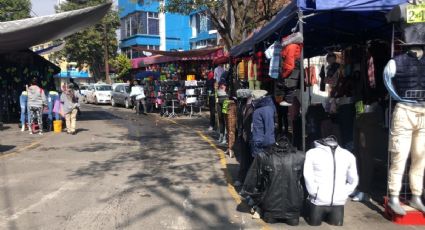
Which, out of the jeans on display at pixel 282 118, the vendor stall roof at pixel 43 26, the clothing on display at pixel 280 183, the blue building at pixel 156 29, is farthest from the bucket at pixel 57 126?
the blue building at pixel 156 29

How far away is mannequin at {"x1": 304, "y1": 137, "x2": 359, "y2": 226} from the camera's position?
220 inches

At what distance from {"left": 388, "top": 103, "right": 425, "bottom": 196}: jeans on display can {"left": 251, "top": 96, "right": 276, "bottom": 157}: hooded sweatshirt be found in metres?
1.62

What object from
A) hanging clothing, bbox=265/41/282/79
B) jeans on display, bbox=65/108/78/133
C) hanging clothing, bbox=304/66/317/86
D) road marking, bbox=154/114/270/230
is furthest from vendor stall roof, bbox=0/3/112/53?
hanging clothing, bbox=265/41/282/79

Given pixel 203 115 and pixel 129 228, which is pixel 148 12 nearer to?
pixel 203 115

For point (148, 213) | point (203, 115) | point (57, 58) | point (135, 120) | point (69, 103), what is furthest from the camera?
point (57, 58)

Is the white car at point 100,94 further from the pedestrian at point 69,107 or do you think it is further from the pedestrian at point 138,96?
the pedestrian at point 69,107

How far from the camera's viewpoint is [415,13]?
18.2ft

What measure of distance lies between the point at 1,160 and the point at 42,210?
15.2ft

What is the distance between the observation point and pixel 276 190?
5566 mm

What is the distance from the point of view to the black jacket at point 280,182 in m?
5.57

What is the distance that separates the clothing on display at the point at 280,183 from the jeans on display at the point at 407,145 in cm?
121

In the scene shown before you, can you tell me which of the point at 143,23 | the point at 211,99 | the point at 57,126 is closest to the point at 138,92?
the point at 57,126

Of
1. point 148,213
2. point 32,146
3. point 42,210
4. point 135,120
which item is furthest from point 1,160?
point 135,120

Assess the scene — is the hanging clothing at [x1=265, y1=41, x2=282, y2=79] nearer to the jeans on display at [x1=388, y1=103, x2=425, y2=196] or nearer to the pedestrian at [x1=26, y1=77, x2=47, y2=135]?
the jeans on display at [x1=388, y1=103, x2=425, y2=196]
